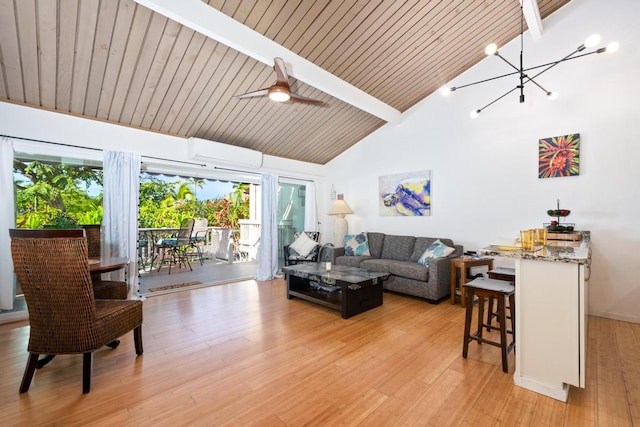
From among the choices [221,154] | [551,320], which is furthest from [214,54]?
[551,320]

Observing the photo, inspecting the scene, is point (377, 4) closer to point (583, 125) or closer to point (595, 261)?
point (583, 125)

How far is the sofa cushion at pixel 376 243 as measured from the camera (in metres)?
5.09

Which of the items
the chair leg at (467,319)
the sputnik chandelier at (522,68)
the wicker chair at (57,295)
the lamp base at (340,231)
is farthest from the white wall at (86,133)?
the chair leg at (467,319)

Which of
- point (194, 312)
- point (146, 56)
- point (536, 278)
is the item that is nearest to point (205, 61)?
point (146, 56)

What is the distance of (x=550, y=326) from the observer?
6.00 feet

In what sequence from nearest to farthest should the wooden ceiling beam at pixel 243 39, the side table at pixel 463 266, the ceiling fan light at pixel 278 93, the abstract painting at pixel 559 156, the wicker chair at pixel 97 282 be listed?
the wicker chair at pixel 97 282 < the wooden ceiling beam at pixel 243 39 < the ceiling fan light at pixel 278 93 < the abstract painting at pixel 559 156 < the side table at pixel 463 266

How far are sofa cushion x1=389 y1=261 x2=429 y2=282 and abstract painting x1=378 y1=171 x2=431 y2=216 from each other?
1174 millimetres

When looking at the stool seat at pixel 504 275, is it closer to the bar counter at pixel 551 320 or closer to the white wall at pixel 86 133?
the bar counter at pixel 551 320

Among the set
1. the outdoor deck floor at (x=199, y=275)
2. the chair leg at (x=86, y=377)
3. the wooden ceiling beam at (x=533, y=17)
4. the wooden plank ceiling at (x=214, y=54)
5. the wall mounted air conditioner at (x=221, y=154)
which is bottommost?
the outdoor deck floor at (x=199, y=275)

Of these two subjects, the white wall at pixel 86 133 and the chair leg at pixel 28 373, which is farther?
the white wall at pixel 86 133

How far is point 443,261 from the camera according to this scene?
3.88 metres

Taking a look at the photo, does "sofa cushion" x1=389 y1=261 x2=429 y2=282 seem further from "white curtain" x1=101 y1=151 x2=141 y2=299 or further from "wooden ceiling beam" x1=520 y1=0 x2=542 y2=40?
"white curtain" x1=101 y1=151 x2=141 y2=299

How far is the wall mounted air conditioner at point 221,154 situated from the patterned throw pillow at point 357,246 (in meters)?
2.23

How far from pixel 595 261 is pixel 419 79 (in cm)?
333
